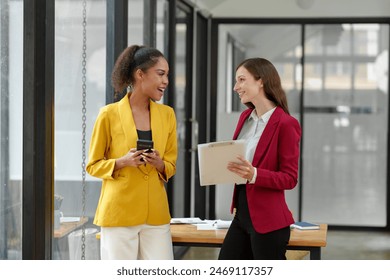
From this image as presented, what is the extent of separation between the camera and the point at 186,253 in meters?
6.82

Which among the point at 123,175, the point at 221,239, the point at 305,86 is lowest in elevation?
the point at 221,239

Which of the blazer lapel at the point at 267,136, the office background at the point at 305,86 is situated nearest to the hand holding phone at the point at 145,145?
the blazer lapel at the point at 267,136

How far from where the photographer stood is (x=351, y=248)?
6973 mm

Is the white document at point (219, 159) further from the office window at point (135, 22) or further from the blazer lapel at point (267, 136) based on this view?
the office window at point (135, 22)

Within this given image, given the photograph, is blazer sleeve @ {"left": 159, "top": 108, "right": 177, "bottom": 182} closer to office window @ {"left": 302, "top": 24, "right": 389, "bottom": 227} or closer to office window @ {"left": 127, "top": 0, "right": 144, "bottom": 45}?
office window @ {"left": 127, "top": 0, "right": 144, "bottom": 45}

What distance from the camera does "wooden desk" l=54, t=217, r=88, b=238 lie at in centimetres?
352

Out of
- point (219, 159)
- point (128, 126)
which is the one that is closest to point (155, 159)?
point (128, 126)

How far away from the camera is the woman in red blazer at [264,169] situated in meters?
2.95

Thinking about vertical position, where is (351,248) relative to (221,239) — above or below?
below

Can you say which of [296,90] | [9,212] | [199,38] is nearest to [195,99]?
[199,38]

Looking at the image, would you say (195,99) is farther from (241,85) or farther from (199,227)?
(241,85)

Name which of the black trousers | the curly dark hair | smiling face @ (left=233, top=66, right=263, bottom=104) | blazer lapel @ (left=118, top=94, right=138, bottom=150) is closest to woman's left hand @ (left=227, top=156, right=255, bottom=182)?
the black trousers

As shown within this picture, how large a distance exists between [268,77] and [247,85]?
0.09 meters

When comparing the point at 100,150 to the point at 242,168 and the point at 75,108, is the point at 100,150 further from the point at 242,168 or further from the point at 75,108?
the point at 75,108
